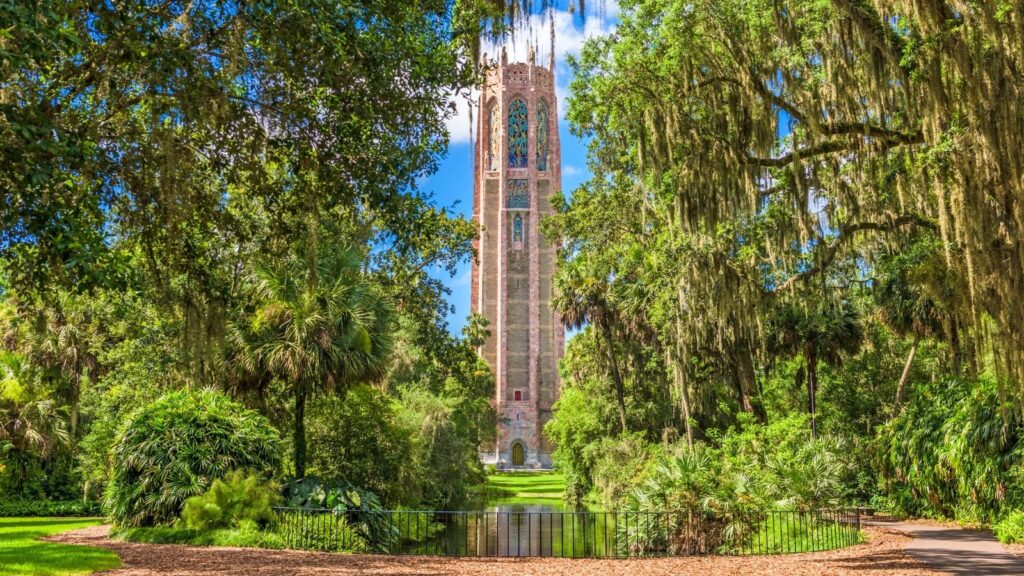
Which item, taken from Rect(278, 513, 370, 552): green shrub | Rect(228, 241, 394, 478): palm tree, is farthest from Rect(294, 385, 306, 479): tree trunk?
Rect(278, 513, 370, 552): green shrub

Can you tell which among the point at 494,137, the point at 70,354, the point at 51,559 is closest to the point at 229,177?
the point at 51,559

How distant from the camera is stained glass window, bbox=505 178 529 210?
87.2 meters

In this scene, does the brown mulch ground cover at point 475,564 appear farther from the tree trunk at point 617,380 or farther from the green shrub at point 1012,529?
the tree trunk at point 617,380

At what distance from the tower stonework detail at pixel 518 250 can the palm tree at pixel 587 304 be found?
2011 inches

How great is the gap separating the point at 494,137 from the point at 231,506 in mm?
76663

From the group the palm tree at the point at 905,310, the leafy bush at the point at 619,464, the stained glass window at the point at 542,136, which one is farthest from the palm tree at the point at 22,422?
the stained glass window at the point at 542,136

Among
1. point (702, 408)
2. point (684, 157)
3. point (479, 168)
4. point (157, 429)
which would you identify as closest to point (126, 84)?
point (157, 429)

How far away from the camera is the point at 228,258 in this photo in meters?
19.7

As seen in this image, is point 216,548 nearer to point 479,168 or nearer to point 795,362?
point 795,362

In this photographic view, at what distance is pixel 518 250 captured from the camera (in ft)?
287

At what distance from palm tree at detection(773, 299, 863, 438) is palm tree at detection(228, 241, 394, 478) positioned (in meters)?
14.0

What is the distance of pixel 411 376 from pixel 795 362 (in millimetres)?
15502

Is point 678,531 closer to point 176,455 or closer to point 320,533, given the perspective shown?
point 320,533

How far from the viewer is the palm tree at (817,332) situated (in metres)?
25.7
